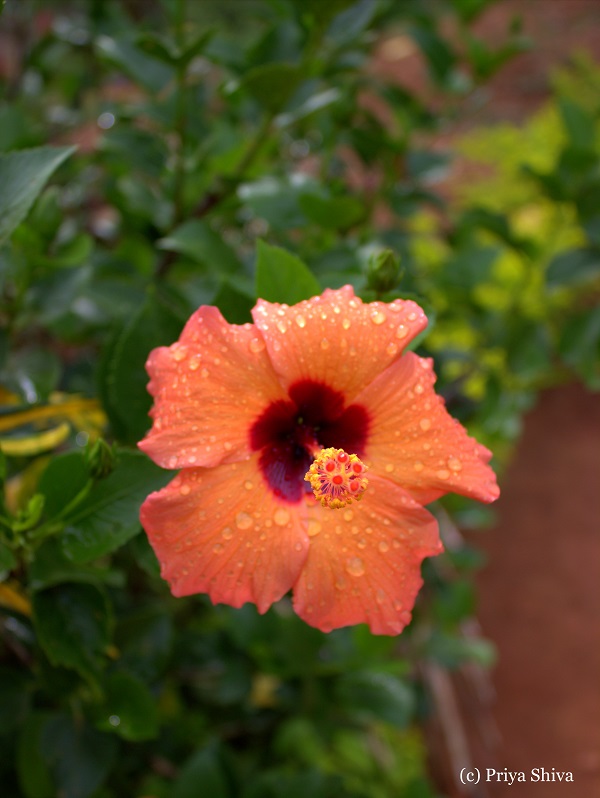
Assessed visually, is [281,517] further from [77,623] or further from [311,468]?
[77,623]

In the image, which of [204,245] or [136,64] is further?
[136,64]

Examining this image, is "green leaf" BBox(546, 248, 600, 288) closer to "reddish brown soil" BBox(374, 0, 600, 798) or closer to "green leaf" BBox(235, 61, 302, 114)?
"reddish brown soil" BBox(374, 0, 600, 798)

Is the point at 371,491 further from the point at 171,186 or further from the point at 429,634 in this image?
the point at 429,634

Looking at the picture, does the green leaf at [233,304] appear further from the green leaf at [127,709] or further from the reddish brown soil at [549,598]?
the reddish brown soil at [549,598]

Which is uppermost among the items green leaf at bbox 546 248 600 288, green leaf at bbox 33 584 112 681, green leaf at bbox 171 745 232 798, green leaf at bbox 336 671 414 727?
green leaf at bbox 33 584 112 681

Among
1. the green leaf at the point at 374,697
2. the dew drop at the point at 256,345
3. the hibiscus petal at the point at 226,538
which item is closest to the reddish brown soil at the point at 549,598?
the green leaf at the point at 374,697

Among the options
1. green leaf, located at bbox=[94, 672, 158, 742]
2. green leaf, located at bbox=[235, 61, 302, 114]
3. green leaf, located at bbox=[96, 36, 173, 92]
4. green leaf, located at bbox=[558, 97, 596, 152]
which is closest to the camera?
green leaf, located at bbox=[94, 672, 158, 742]

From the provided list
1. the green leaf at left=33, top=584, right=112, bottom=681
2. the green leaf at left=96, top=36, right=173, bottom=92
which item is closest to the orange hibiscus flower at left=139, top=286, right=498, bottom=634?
the green leaf at left=33, top=584, right=112, bottom=681

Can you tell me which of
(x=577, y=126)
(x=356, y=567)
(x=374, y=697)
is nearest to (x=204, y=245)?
(x=356, y=567)
